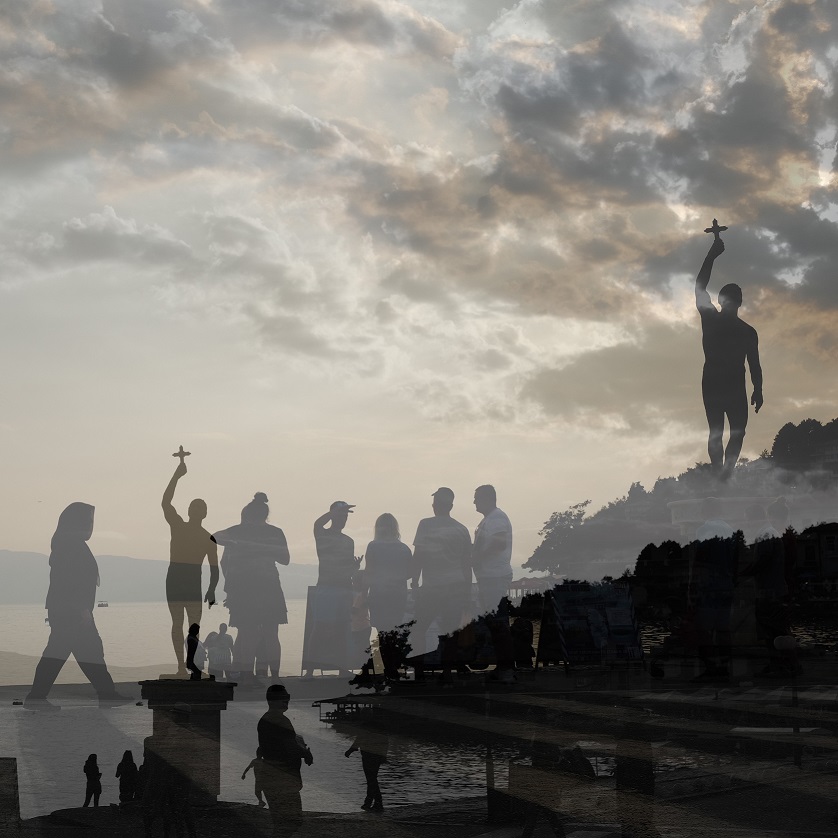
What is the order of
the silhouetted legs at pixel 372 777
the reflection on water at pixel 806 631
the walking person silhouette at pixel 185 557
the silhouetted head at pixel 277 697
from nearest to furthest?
the silhouetted head at pixel 277 697 < the silhouetted legs at pixel 372 777 < the walking person silhouette at pixel 185 557 < the reflection on water at pixel 806 631

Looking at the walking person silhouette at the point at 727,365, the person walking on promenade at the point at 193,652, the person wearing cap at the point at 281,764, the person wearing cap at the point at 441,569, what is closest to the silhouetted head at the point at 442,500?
the person wearing cap at the point at 441,569

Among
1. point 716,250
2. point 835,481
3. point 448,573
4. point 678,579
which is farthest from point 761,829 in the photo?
point 835,481

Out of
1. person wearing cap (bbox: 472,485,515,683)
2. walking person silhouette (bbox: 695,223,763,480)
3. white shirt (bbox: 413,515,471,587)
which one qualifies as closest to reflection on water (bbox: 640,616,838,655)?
walking person silhouette (bbox: 695,223,763,480)

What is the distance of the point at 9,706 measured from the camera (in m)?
11.4

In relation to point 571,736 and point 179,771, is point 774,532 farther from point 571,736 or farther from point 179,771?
point 179,771

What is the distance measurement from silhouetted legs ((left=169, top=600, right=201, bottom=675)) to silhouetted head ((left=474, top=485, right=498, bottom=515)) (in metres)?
3.76

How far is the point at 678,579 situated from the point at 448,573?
5.68 m

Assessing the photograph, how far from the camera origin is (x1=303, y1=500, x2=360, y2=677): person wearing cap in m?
12.1

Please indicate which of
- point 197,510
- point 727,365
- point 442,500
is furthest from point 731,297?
point 197,510

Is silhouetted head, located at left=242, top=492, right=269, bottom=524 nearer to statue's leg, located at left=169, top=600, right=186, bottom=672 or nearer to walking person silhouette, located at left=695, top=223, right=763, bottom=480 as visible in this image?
statue's leg, located at left=169, top=600, right=186, bottom=672

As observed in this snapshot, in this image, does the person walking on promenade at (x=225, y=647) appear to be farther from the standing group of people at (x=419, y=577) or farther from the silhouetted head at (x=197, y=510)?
the silhouetted head at (x=197, y=510)

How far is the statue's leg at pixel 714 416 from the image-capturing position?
19.0 meters

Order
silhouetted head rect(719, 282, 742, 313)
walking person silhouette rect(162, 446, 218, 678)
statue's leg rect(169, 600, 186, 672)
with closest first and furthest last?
statue's leg rect(169, 600, 186, 672) → walking person silhouette rect(162, 446, 218, 678) → silhouetted head rect(719, 282, 742, 313)

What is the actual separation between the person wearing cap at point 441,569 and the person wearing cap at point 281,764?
5.17 m
